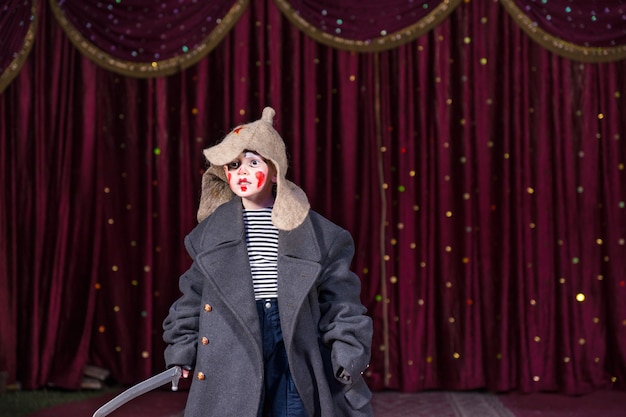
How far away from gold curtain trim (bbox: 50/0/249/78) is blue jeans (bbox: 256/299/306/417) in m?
2.13

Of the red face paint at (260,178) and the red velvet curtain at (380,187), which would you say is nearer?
the red face paint at (260,178)

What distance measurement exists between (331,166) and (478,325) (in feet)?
3.55

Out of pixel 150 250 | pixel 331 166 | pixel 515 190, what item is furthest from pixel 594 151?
pixel 150 250

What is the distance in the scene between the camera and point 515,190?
3.79m

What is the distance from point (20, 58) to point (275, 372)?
260 cm

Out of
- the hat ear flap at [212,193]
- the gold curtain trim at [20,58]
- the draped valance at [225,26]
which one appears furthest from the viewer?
the gold curtain trim at [20,58]

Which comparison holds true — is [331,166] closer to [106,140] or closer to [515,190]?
[515,190]

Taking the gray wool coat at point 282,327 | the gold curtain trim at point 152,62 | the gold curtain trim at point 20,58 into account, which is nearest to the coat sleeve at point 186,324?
the gray wool coat at point 282,327

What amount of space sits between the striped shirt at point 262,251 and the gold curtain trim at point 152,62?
193cm

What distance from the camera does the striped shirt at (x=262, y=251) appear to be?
2.01 m

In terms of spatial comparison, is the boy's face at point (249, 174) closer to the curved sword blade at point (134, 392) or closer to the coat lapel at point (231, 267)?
the coat lapel at point (231, 267)

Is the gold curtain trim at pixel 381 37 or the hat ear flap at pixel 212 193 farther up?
the gold curtain trim at pixel 381 37

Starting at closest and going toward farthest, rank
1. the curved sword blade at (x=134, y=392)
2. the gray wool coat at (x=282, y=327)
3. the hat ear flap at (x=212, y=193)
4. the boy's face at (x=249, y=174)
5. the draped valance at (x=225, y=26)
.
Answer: the curved sword blade at (x=134, y=392)
the gray wool coat at (x=282, y=327)
the boy's face at (x=249, y=174)
the hat ear flap at (x=212, y=193)
the draped valance at (x=225, y=26)

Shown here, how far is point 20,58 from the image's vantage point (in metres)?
3.84
